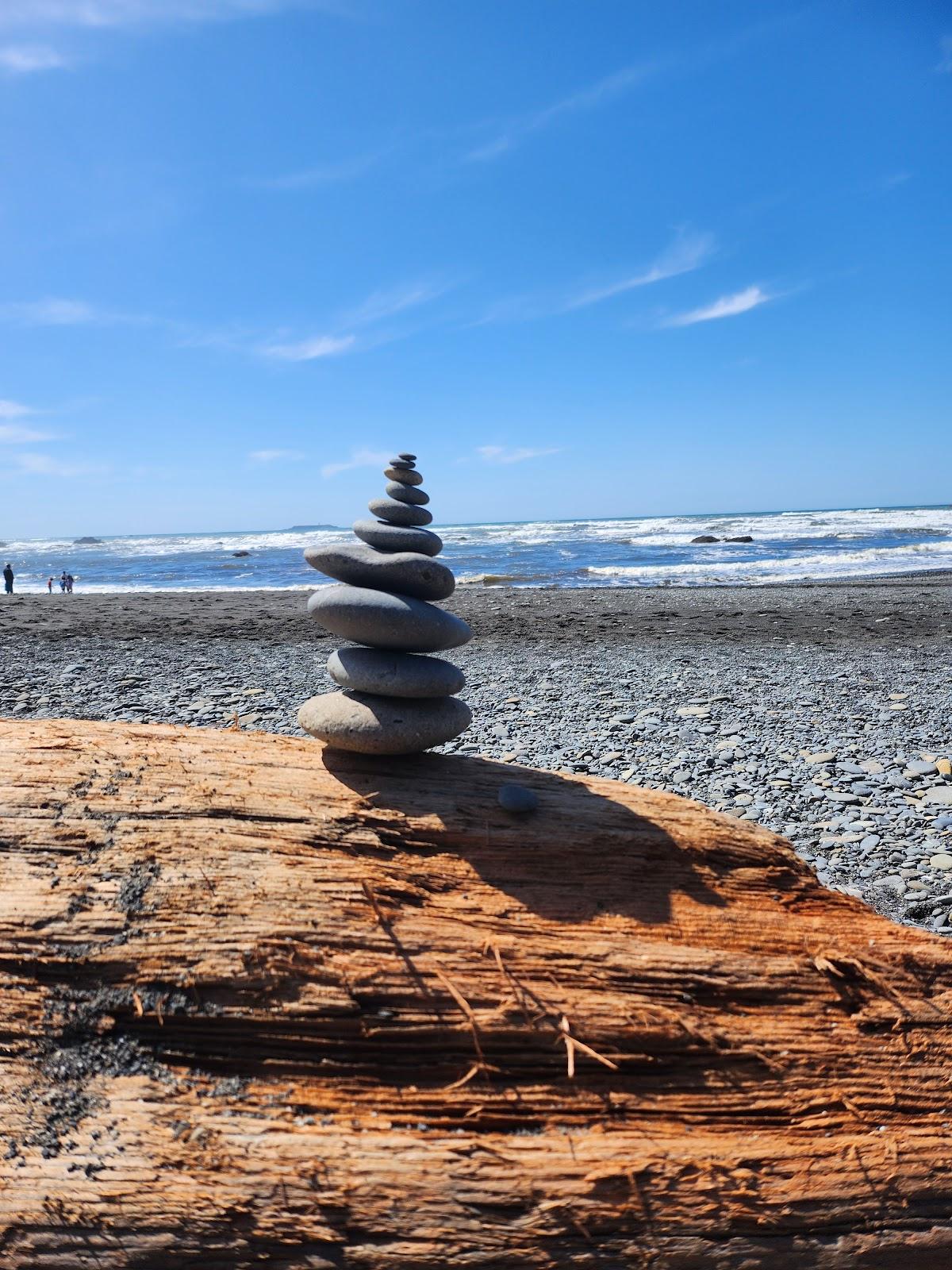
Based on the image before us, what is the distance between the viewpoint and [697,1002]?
311 cm

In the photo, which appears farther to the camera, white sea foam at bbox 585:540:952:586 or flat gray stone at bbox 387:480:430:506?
white sea foam at bbox 585:540:952:586

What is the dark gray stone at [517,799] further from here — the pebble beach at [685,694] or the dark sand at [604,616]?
the dark sand at [604,616]

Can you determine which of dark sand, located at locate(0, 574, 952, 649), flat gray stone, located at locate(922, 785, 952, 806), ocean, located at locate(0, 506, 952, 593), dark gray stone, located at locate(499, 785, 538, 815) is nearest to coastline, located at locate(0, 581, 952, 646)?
dark sand, located at locate(0, 574, 952, 649)

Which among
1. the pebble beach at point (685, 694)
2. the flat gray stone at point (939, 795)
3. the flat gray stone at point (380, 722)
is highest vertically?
the flat gray stone at point (380, 722)

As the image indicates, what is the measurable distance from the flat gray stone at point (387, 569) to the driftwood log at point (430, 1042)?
1.30m

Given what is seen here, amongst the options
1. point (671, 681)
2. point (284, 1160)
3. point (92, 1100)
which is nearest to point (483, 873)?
point (284, 1160)

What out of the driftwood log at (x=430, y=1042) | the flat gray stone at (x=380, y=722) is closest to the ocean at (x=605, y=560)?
the flat gray stone at (x=380, y=722)

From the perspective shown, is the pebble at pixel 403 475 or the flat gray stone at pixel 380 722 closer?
the flat gray stone at pixel 380 722

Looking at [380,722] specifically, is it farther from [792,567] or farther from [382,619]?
[792,567]

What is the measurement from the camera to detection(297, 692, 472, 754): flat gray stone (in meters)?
4.09

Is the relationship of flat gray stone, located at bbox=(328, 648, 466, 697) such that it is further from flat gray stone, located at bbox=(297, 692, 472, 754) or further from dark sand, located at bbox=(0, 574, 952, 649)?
dark sand, located at bbox=(0, 574, 952, 649)

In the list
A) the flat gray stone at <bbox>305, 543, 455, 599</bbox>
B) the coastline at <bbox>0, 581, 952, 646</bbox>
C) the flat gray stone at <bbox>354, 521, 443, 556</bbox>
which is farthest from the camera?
the coastline at <bbox>0, 581, 952, 646</bbox>

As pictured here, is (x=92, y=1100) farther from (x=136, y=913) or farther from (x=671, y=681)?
(x=671, y=681)

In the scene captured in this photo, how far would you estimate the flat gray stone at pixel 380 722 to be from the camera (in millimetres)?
4086
